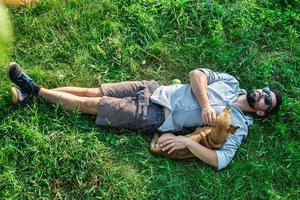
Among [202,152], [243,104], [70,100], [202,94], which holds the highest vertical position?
[70,100]

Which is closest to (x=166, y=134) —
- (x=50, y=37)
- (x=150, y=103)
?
(x=150, y=103)

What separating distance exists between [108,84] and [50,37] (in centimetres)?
101

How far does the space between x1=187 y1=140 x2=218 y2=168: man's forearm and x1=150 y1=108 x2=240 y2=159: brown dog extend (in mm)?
52

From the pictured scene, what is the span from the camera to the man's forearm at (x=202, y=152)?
5723 mm

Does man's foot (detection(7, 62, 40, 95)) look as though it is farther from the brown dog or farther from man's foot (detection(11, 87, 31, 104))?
the brown dog

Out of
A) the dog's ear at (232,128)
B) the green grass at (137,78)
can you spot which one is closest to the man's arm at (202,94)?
the dog's ear at (232,128)

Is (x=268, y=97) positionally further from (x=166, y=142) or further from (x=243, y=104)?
(x=166, y=142)

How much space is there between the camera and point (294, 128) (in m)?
6.35

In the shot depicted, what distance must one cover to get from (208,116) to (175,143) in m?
0.44

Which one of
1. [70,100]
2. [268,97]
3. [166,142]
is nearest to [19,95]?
[70,100]

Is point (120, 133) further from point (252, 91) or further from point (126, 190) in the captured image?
point (252, 91)

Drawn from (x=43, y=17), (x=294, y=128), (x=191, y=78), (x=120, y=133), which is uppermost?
(x=43, y=17)

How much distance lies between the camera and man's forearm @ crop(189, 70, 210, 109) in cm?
587

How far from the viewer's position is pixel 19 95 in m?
5.85
